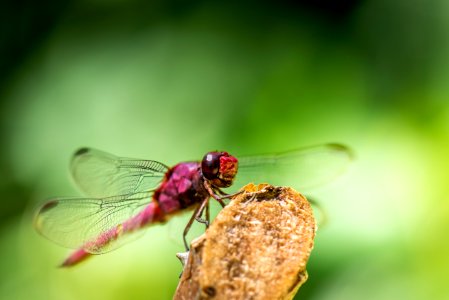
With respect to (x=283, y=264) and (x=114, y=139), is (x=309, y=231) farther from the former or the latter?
(x=114, y=139)

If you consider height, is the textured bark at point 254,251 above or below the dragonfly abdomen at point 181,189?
above

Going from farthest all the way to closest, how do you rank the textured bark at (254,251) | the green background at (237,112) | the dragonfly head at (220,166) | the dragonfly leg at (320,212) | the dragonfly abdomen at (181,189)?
1. the green background at (237,112)
2. the dragonfly leg at (320,212)
3. the dragonfly abdomen at (181,189)
4. the dragonfly head at (220,166)
5. the textured bark at (254,251)

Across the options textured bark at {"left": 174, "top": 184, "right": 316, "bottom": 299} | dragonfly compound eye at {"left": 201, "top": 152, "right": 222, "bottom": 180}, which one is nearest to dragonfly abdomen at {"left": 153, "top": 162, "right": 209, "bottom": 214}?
dragonfly compound eye at {"left": 201, "top": 152, "right": 222, "bottom": 180}

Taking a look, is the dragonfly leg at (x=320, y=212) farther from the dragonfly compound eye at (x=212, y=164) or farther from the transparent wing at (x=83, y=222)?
the transparent wing at (x=83, y=222)

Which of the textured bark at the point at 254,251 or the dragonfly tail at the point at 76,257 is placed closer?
the textured bark at the point at 254,251

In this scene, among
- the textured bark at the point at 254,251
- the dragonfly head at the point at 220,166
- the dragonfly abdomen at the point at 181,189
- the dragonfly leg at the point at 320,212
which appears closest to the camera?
the textured bark at the point at 254,251

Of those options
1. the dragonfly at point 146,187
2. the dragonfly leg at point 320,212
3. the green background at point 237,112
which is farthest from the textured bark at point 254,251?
the green background at point 237,112

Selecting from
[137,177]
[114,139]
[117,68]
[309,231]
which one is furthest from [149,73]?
[309,231]
